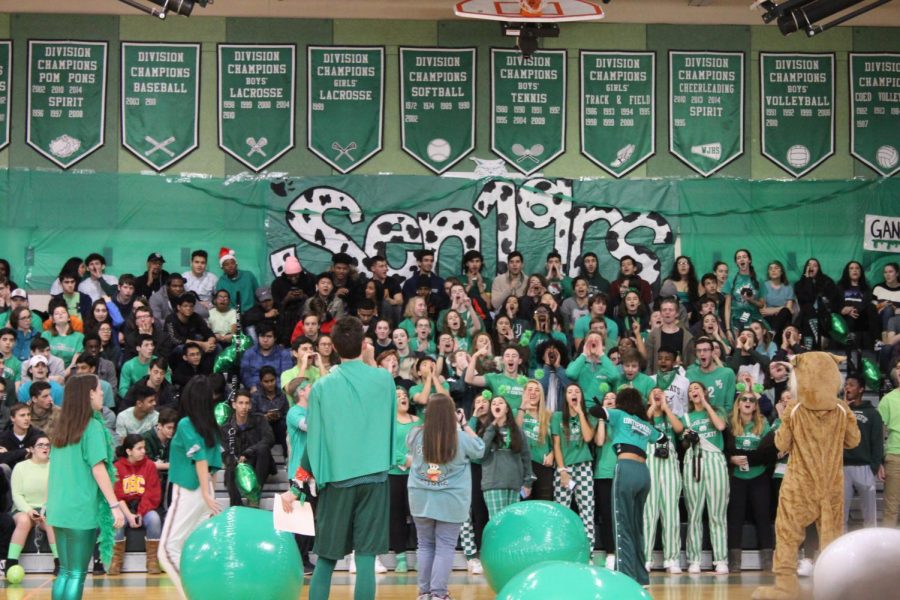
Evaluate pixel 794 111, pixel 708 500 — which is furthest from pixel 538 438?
pixel 794 111

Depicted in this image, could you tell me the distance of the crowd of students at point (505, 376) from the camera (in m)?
13.7

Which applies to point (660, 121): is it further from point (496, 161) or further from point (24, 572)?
point (24, 572)

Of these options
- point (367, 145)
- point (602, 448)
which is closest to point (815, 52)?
point (367, 145)

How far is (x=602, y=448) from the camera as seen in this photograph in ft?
46.8

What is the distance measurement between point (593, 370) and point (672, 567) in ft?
8.35

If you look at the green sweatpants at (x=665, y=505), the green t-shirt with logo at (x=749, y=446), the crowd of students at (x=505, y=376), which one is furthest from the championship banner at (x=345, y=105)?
the green t-shirt with logo at (x=749, y=446)

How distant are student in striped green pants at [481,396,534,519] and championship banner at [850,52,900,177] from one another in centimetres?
1050

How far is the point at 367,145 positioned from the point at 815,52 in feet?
24.7

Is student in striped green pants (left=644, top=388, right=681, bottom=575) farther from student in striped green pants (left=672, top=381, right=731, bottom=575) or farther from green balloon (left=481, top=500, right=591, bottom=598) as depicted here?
green balloon (left=481, top=500, right=591, bottom=598)

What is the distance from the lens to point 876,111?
70.0 ft

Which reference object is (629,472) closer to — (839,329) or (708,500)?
(708,500)

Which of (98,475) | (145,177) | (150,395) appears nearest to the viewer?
(98,475)

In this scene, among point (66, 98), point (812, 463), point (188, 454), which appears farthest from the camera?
point (66, 98)

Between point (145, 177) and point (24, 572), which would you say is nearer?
point (24, 572)
